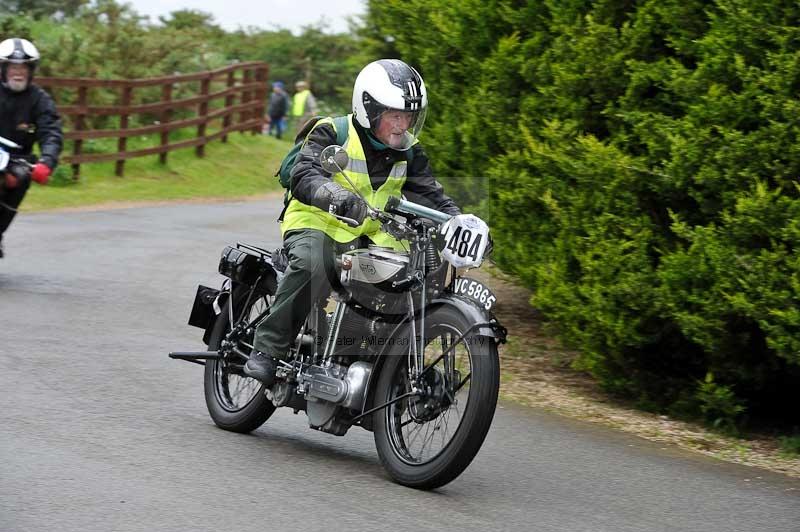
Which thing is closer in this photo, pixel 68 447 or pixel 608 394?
pixel 68 447

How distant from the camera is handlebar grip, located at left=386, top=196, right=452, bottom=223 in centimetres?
612

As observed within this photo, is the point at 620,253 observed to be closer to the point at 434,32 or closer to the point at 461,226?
the point at 461,226

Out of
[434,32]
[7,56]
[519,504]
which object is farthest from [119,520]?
[7,56]

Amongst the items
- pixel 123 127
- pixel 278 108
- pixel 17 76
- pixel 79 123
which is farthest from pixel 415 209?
pixel 278 108

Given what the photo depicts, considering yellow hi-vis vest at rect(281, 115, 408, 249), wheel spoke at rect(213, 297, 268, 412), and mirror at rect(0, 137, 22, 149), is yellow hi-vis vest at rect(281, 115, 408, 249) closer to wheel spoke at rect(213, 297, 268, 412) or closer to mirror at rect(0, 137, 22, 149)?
wheel spoke at rect(213, 297, 268, 412)

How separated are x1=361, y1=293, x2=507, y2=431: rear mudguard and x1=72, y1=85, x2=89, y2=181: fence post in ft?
55.8

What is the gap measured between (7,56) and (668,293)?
23.7 ft

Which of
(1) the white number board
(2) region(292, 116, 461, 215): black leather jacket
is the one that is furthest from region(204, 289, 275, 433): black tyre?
(1) the white number board

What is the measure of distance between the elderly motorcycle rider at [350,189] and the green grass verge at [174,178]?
43.4ft

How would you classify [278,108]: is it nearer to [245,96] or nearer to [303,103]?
[303,103]

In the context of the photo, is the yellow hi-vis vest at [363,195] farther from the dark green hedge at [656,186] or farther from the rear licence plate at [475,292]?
the dark green hedge at [656,186]

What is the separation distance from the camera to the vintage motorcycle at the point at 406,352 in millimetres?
5828

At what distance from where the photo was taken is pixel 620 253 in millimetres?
8086

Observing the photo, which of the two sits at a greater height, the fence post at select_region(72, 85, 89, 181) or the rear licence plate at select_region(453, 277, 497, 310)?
the rear licence plate at select_region(453, 277, 497, 310)
